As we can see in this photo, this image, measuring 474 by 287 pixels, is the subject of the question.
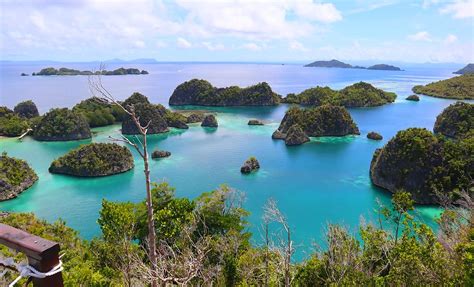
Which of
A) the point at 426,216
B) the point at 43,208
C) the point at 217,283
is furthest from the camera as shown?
the point at 43,208

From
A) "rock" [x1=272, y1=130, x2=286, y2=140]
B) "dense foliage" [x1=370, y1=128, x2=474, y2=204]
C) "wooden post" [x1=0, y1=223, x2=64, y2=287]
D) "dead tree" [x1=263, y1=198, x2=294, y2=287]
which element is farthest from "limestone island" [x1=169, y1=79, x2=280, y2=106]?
"wooden post" [x1=0, y1=223, x2=64, y2=287]

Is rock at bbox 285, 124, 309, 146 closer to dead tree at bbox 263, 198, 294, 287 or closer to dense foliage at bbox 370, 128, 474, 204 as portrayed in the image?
dense foliage at bbox 370, 128, 474, 204

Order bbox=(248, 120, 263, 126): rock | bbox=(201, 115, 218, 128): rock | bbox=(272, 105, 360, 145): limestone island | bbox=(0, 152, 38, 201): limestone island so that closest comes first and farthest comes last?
1. bbox=(0, 152, 38, 201): limestone island
2. bbox=(272, 105, 360, 145): limestone island
3. bbox=(201, 115, 218, 128): rock
4. bbox=(248, 120, 263, 126): rock

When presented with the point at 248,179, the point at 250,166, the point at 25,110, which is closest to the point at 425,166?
the point at 248,179

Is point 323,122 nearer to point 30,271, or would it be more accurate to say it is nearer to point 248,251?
point 248,251

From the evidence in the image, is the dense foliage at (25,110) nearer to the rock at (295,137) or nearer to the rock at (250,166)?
the rock at (250,166)

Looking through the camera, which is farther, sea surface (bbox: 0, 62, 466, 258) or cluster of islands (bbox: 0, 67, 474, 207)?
cluster of islands (bbox: 0, 67, 474, 207)

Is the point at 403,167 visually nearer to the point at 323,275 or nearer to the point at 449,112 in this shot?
the point at 323,275

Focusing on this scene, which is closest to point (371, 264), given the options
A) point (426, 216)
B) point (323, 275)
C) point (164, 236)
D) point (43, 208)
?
point (323, 275)
